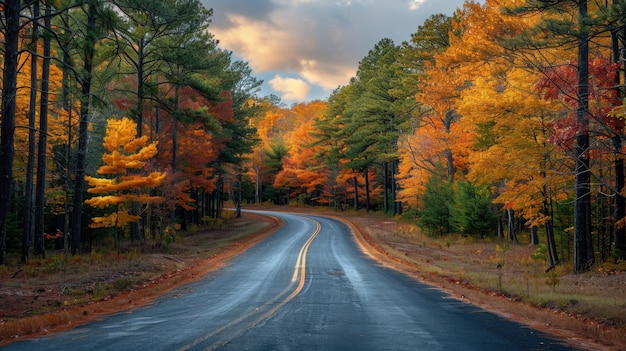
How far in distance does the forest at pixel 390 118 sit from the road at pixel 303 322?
5729mm

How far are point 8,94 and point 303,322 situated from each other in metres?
10.3

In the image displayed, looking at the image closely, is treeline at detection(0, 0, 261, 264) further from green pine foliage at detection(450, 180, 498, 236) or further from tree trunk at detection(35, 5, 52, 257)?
green pine foliage at detection(450, 180, 498, 236)

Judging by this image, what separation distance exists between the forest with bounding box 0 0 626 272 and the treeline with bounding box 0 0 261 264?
101 mm

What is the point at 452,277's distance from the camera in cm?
1545

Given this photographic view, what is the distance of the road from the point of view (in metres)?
6.32

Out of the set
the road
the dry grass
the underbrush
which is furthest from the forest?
the road

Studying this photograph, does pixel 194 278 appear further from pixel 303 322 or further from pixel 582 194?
pixel 582 194

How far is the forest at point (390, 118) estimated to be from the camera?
14.4 metres

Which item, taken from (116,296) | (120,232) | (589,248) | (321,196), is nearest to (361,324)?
(116,296)

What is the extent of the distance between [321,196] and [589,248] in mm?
56076

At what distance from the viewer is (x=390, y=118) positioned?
48.7 meters

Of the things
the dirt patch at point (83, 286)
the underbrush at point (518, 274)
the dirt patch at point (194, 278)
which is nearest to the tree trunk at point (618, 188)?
the underbrush at point (518, 274)

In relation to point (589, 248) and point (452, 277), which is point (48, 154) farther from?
point (589, 248)

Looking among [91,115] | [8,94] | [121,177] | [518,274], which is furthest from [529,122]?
[91,115]
